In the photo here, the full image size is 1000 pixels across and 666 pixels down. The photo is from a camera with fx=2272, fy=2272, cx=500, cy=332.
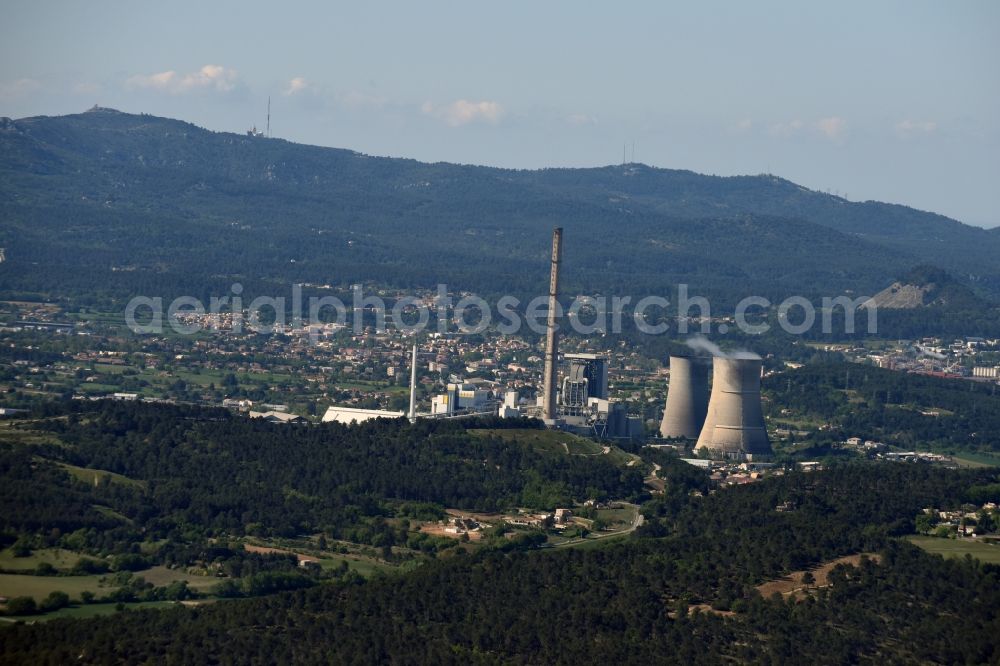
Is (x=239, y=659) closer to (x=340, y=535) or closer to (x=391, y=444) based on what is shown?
(x=340, y=535)

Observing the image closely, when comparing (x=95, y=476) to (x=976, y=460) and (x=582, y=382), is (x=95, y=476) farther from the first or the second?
(x=976, y=460)

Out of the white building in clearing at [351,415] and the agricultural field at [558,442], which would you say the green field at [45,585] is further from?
the white building in clearing at [351,415]

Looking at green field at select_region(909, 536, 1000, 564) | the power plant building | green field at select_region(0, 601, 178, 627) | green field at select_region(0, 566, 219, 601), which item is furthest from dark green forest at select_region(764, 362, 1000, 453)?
green field at select_region(0, 601, 178, 627)

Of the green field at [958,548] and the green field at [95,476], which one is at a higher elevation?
the green field at [95,476]

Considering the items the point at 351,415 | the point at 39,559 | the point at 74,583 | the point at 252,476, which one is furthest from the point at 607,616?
the point at 351,415

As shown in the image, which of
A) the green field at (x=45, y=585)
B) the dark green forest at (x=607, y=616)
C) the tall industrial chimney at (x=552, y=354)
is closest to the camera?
the dark green forest at (x=607, y=616)

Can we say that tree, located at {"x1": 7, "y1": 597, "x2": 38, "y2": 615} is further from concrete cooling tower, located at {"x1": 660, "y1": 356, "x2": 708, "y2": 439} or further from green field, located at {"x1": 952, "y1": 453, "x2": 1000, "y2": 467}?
green field, located at {"x1": 952, "y1": 453, "x2": 1000, "y2": 467}

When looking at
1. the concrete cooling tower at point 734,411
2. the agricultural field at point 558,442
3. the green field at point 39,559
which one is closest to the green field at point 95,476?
the green field at point 39,559
